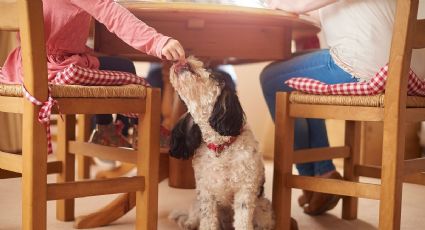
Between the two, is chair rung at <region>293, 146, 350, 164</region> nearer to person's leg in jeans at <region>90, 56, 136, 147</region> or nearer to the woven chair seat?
the woven chair seat

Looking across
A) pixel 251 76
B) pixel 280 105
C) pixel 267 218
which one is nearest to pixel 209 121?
pixel 280 105

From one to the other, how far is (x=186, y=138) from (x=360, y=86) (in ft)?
1.83

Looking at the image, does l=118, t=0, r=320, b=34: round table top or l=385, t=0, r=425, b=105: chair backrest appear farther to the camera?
l=118, t=0, r=320, b=34: round table top

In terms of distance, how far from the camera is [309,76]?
1887 millimetres

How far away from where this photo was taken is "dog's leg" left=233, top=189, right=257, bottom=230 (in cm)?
161

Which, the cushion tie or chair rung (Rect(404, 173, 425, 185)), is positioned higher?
the cushion tie

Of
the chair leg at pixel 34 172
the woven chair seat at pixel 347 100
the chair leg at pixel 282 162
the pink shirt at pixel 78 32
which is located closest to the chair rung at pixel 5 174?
Answer: the pink shirt at pixel 78 32

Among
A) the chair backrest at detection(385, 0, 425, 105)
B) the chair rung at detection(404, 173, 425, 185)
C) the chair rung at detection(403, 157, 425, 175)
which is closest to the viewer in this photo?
the chair backrest at detection(385, 0, 425, 105)

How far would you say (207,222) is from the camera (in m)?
1.65

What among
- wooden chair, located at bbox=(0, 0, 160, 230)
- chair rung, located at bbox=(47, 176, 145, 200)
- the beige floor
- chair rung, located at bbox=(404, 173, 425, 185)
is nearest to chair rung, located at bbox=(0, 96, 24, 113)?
wooden chair, located at bbox=(0, 0, 160, 230)

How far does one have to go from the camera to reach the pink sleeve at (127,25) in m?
1.48

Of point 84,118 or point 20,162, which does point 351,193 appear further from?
point 84,118

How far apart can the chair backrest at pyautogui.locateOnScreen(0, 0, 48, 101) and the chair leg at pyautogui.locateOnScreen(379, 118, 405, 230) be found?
972mm

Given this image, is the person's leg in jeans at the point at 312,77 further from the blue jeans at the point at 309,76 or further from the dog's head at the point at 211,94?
the dog's head at the point at 211,94
